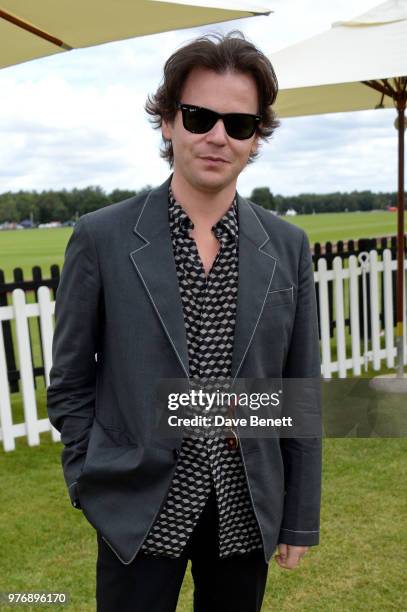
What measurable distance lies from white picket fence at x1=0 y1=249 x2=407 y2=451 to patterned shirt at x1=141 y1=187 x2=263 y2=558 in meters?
4.10

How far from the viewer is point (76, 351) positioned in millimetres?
1757

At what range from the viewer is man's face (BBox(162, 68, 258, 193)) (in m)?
1.67

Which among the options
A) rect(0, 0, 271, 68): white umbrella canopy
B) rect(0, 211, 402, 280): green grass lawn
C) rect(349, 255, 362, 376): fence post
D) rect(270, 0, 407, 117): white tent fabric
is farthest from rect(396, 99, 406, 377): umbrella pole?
rect(0, 211, 402, 280): green grass lawn

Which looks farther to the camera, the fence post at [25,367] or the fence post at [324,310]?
the fence post at [324,310]

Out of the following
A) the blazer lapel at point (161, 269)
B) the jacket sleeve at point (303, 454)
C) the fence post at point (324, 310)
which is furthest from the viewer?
the fence post at point (324, 310)

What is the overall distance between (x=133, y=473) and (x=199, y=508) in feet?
0.60

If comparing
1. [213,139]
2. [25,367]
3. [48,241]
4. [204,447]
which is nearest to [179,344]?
[204,447]

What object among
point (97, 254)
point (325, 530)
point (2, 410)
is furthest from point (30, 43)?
point (325, 530)

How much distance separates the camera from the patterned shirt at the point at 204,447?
1.69 m

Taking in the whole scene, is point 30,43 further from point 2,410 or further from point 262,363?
point 262,363

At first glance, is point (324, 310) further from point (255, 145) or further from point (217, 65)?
point (217, 65)

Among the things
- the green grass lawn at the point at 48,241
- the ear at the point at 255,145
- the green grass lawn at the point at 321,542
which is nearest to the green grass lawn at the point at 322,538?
the green grass lawn at the point at 321,542

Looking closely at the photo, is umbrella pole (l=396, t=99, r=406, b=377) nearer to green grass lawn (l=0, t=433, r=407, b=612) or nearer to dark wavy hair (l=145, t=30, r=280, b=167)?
green grass lawn (l=0, t=433, r=407, b=612)

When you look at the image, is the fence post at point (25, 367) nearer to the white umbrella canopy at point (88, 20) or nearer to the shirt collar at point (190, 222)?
the white umbrella canopy at point (88, 20)
